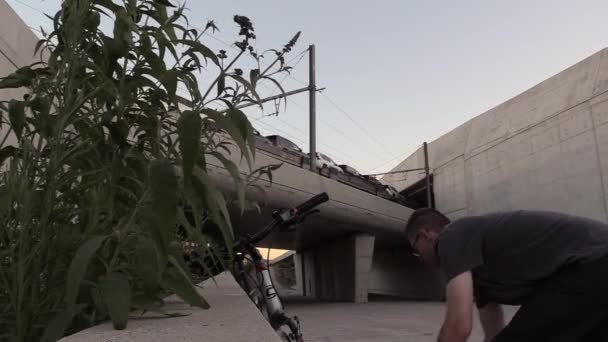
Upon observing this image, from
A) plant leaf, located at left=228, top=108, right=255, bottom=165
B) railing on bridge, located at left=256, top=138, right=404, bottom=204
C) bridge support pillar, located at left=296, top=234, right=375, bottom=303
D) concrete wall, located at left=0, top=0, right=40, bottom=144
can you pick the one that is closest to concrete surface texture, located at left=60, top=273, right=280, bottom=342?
plant leaf, located at left=228, top=108, right=255, bottom=165

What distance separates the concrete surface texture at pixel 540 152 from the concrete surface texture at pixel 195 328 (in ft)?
55.3

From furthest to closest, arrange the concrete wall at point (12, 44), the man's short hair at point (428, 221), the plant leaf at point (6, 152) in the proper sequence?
the concrete wall at point (12, 44)
the man's short hair at point (428, 221)
the plant leaf at point (6, 152)

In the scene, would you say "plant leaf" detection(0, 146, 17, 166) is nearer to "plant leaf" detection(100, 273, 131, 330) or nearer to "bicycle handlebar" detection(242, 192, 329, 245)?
"plant leaf" detection(100, 273, 131, 330)

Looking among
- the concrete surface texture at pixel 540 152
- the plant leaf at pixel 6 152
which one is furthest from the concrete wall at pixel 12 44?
the concrete surface texture at pixel 540 152

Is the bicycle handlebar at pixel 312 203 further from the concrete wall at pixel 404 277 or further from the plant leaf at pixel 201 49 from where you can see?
the concrete wall at pixel 404 277

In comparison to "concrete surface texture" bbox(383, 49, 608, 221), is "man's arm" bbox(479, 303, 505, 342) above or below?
below

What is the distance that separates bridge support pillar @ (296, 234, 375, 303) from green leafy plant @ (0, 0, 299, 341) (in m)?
17.0

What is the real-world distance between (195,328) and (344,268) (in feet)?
60.2

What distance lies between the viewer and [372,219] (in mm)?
17656

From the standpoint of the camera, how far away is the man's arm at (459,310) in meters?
1.68

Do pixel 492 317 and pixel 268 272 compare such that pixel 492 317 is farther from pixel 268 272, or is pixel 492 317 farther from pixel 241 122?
pixel 241 122

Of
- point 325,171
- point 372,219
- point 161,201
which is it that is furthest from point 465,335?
point 372,219

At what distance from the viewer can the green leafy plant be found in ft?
4.04

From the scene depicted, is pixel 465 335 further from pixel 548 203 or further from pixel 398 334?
pixel 548 203
